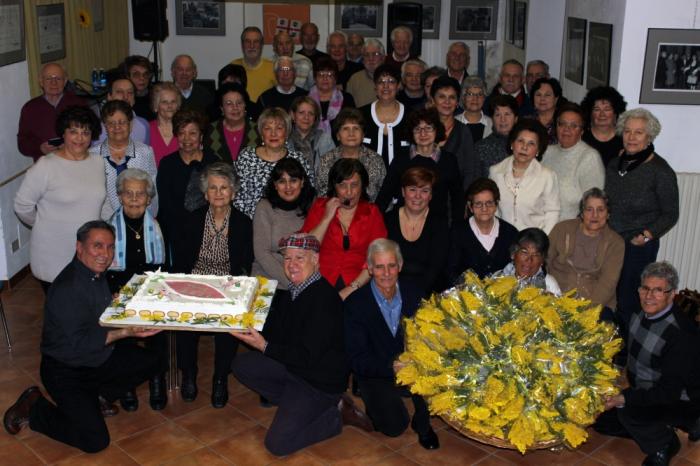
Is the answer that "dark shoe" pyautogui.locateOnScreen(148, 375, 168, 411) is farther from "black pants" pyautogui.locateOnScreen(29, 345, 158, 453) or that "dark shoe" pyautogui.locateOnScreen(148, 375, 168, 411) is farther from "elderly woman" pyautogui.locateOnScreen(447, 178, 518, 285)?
"elderly woman" pyautogui.locateOnScreen(447, 178, 518, 285)

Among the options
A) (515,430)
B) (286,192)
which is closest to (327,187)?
(286,192)

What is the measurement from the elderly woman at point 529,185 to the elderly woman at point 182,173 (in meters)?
2.18

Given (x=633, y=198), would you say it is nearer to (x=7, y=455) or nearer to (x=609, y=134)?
(x=609, y=134)

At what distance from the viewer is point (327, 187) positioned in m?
5.55

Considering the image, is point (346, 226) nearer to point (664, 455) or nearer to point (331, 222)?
point (331, 222)

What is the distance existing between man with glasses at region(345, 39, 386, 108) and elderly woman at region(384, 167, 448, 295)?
2716 millimetres

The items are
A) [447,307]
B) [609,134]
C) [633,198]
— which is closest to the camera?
[447,307]

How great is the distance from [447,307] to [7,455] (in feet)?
8.59

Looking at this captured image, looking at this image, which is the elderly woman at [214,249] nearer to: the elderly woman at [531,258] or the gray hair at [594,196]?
the elderly woman at [531,258]

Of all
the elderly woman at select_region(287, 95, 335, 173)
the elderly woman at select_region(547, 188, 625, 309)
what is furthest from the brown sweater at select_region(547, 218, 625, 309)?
the elderly woman at select_region(287, 95, 335, 173)

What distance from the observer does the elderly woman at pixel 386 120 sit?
6.05 metres

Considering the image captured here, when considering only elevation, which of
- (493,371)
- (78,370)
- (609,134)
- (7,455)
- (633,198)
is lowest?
(7,455)

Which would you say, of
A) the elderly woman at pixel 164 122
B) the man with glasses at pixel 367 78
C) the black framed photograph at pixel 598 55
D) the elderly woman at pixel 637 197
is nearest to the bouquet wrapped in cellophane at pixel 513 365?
the elderly woman at pixel 637 197

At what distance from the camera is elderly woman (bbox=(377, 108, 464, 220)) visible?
548 centimetres
